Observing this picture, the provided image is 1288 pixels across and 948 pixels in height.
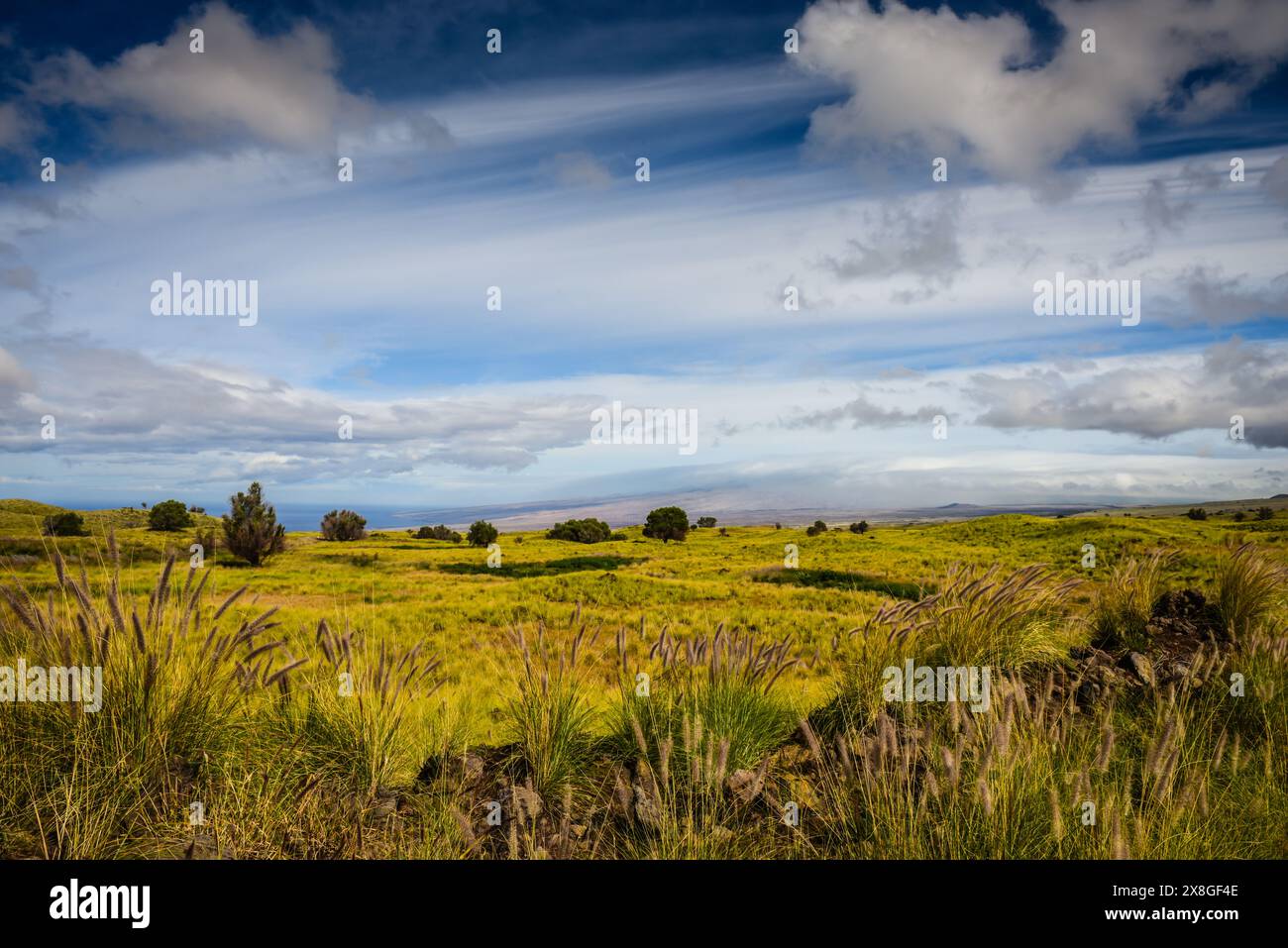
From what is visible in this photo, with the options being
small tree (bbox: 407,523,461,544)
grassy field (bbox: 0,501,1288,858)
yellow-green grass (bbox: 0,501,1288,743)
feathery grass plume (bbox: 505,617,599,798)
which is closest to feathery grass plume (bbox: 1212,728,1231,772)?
grassy field (bbox: 0,501,1288,858)

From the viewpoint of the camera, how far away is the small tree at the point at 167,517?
3797 cm

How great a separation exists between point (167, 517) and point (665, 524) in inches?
1099

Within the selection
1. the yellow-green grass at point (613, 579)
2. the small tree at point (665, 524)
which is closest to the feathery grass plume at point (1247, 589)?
the yellow-green grass at point (613, 579)

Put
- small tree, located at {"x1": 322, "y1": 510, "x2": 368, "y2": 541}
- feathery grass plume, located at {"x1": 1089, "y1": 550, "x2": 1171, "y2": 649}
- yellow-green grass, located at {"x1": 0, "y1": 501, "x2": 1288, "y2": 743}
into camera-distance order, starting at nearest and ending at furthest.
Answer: feathery grass plume, located at {"x1": 1089, "y1": 550, "x2": 1171, "y2": 649} → yellow-green grass, located at {"x1": 0, "y1": 501, "x2": 1288, "y2": 743} → small tree, located at {"x1": 322, "y1": 510, "x2": 368, "y2": 541}

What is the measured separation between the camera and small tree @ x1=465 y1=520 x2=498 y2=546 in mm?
43188

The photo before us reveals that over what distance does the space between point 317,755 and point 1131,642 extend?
28.5ft

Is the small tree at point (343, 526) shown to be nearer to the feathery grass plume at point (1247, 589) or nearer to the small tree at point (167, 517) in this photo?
the small tree at point (167, 517)

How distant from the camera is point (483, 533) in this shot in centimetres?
4366

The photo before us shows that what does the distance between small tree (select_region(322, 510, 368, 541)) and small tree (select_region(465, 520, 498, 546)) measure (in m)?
12.2

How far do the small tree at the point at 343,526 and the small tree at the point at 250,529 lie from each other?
1871 cm

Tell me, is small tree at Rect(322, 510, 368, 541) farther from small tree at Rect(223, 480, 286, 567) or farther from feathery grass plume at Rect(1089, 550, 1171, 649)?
feathery grass plume at Rect(1089, 550, 1171, 649)

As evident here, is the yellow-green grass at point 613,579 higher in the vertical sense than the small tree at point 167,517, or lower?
lower
